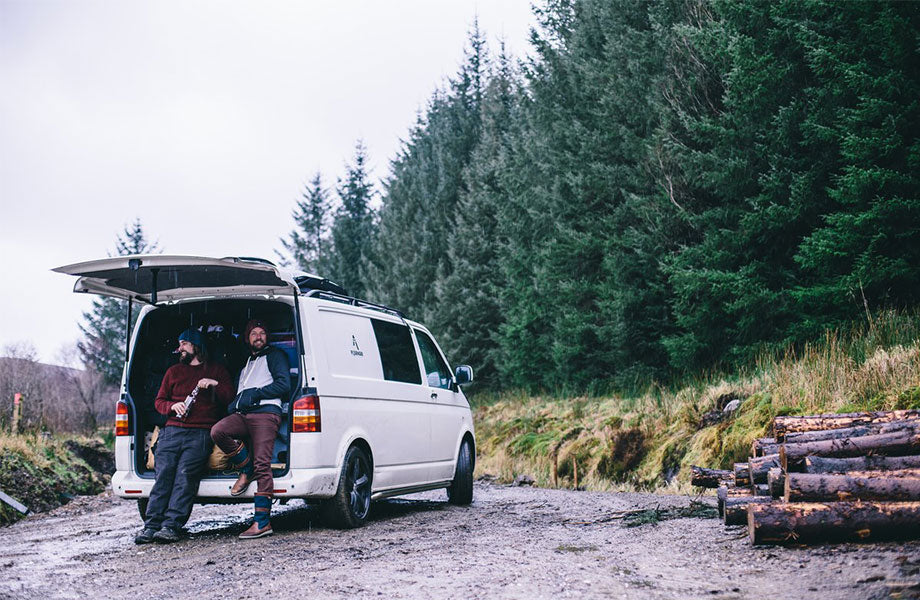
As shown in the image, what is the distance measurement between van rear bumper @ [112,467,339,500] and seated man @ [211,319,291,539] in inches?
3.4

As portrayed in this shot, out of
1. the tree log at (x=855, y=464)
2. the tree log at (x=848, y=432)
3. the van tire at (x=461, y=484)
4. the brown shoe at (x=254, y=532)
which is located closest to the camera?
the tree log at (x=855, y=464)

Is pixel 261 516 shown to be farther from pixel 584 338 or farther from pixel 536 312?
pixel 536 312

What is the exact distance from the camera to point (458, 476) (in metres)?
11.4

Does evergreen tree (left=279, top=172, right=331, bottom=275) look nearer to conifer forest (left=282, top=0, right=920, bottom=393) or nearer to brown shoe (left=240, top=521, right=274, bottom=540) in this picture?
conifer forest (left=282, top=0, right=920, bottom=393)

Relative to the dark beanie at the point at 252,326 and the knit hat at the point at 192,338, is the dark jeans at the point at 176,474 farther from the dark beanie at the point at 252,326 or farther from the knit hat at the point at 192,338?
the dark beanie at the point at 252,326

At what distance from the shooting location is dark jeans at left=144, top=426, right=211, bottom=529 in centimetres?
821

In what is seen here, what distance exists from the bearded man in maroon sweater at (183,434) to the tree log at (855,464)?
5.18 metres

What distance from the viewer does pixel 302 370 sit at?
818cm

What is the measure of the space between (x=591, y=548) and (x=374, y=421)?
2.96 metres

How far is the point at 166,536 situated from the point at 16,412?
960 centimetres

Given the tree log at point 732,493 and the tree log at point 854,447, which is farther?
the tree log at point 732,493

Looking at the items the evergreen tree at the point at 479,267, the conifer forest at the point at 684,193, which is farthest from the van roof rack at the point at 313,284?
the evergreen tree at the point at 479,267

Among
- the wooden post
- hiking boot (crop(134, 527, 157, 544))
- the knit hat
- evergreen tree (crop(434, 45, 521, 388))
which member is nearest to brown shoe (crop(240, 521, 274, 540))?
hiking boot (crop(134, 527, 157, 544))

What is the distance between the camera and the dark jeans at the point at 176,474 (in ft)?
26.9
